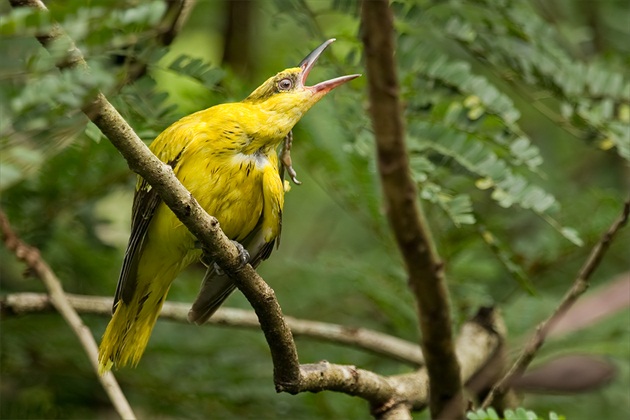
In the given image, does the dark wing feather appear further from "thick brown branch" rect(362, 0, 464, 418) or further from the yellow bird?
"thick brown branch" rect(362, 0, 464, 418)

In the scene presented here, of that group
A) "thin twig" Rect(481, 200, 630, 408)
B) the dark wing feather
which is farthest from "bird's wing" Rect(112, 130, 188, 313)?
"thin twig" Rect(481, 200, 630, 408)

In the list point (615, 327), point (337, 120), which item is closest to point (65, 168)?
point (337, 120)

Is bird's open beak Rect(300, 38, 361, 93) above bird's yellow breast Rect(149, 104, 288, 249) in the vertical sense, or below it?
above

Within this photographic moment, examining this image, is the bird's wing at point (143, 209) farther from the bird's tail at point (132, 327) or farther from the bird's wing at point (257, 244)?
the bird's wing at point (257, 244)

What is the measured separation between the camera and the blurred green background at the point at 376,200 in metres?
3.38

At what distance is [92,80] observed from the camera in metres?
1.69

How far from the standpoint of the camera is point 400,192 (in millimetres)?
1893

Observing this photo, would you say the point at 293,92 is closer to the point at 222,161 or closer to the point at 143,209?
the point at 222,161

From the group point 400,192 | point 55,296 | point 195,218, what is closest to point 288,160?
point 195,218

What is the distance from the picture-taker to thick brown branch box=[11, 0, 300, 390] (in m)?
2.02

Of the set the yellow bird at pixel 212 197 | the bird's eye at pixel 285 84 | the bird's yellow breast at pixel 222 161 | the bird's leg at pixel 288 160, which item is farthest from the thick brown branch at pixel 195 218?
the bird's eye at pixel 285 84

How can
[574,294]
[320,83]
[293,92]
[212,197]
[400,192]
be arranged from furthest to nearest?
[293,92], [320,83], [212,197], [574,294], [400,192]

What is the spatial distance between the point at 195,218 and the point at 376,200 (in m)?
1.81

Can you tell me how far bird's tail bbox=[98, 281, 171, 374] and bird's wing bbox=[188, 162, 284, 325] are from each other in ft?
0.89
